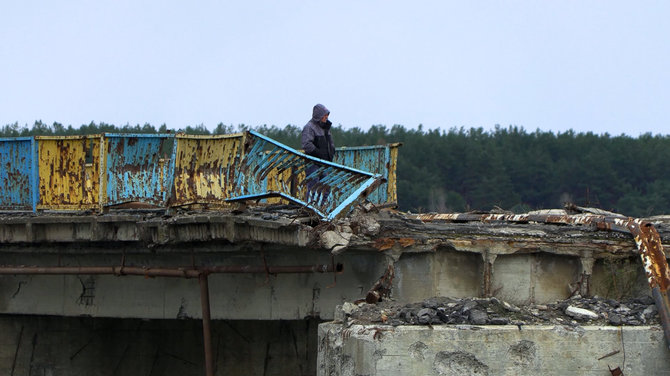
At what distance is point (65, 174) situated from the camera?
553 inches

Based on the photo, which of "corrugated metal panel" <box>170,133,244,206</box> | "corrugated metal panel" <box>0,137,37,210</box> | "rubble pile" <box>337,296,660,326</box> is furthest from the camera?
"corrugated metal panel" <box>0,137,37,210</box>

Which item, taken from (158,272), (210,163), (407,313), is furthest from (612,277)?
(158,272)

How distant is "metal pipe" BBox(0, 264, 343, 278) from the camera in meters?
12.6

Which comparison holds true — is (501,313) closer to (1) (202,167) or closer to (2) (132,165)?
(1) (202,167)

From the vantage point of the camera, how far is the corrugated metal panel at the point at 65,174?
546 inches

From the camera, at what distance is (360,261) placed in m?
12.2

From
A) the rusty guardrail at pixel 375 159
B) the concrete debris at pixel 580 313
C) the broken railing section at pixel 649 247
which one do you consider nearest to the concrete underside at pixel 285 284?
the broken railing section at pixel 649 247

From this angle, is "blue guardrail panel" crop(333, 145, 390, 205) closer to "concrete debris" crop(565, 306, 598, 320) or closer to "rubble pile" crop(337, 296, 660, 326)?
"rubble pile" crop(337, 296, 660, 326)

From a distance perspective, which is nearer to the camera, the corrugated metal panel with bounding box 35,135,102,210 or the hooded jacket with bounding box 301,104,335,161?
the corrugated metal panel with bounding box 35,135,102,210

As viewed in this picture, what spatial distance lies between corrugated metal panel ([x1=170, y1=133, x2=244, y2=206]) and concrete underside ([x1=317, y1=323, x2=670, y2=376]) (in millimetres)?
3195

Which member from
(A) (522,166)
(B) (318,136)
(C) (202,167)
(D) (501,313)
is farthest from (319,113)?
(A) (522,166)

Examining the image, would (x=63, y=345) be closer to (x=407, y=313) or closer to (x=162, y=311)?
(x=162, y=311)

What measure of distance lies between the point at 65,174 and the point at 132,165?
1.14m

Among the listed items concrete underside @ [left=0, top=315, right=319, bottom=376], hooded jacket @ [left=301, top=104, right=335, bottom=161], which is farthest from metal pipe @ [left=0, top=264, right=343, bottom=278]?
concrete underside @ [left=0, top=315, right=319, bottom=376]
